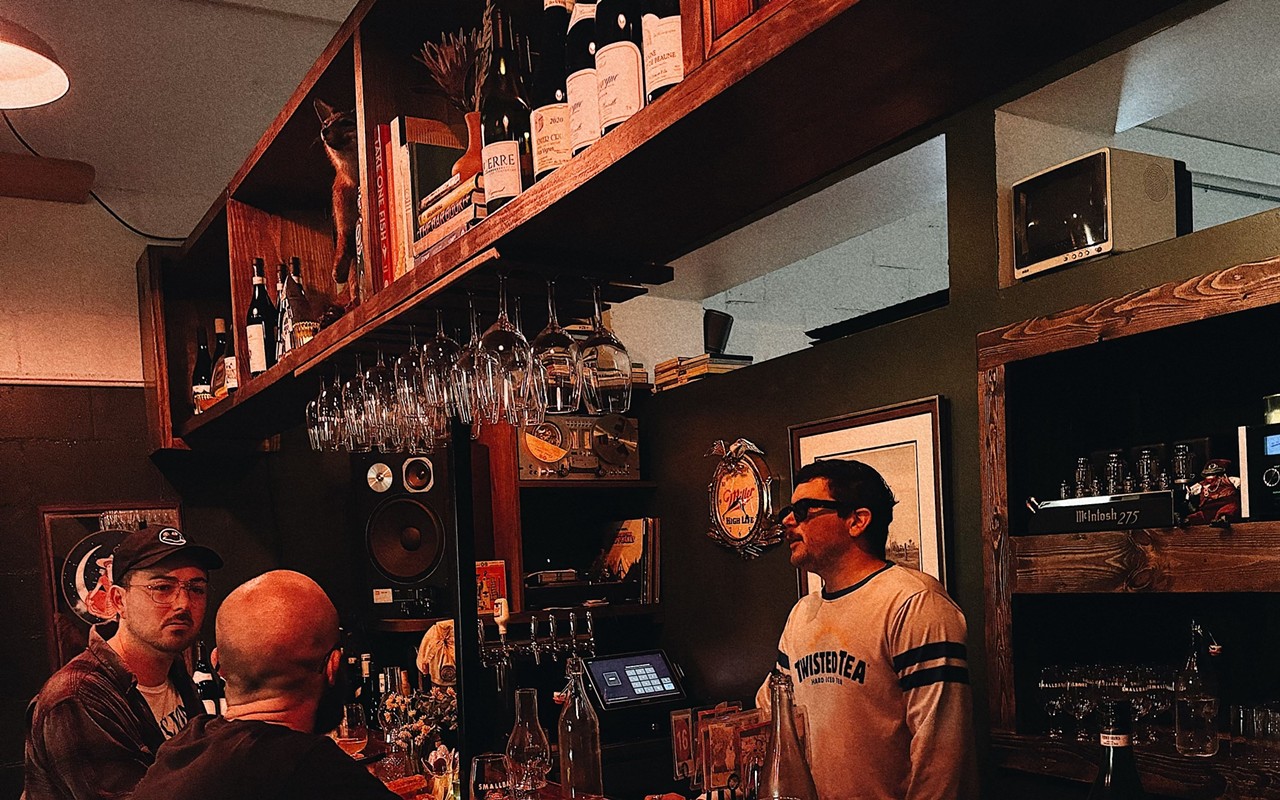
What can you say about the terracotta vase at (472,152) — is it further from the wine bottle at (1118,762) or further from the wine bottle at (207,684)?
the wine bottle at (207,684)

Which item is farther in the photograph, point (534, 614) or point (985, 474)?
point (534, 614)

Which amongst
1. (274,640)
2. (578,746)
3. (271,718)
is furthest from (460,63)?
(578,746)

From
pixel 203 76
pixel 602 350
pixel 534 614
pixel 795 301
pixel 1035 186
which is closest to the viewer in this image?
pixel 602 350

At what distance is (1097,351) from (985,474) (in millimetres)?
435

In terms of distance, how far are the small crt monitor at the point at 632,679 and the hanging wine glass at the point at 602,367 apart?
9.61ft

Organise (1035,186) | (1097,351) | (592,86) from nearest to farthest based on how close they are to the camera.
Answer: (592,86) < (1097,351) < (1035,186)

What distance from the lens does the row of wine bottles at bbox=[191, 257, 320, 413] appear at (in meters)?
2.87

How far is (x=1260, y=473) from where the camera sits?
223 centimetres

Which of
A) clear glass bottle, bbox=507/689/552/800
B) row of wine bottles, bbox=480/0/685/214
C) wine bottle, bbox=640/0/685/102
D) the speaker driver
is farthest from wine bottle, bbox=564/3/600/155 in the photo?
the speaker driver

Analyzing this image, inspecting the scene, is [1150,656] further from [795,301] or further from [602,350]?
[795,301]

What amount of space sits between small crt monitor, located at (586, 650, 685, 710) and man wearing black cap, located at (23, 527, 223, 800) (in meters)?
1.71

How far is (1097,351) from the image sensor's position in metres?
2.69

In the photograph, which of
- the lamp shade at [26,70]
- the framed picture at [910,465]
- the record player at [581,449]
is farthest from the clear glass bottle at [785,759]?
the record player at [581,449]

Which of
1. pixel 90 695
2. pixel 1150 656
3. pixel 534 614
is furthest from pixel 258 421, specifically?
pixel 1150 656
